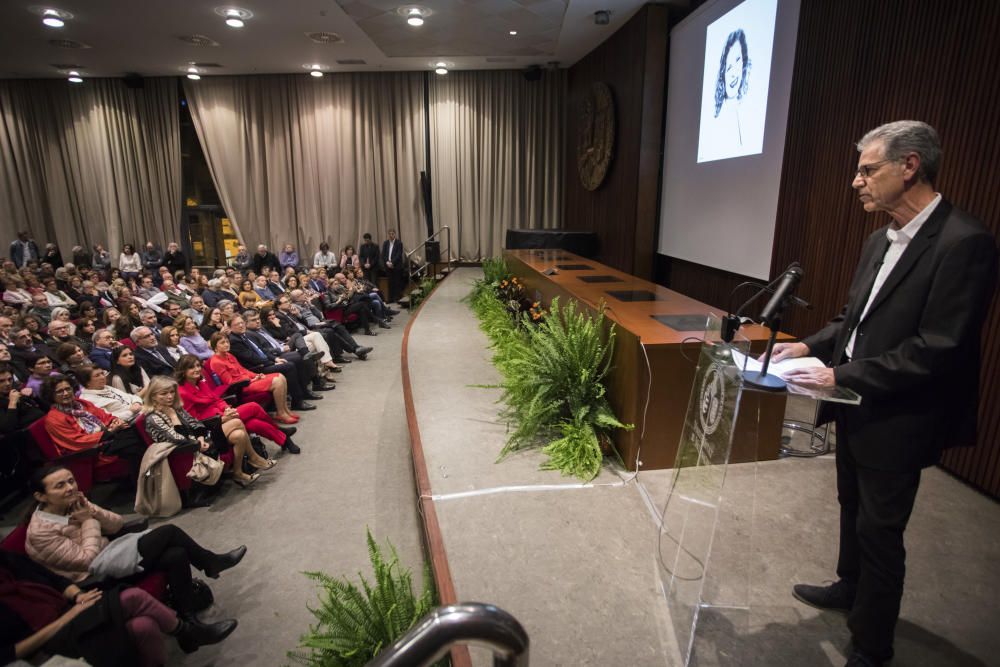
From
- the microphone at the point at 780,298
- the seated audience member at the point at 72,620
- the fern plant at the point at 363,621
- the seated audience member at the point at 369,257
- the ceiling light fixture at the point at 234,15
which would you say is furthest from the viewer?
the seated audience member at the point at 369,257

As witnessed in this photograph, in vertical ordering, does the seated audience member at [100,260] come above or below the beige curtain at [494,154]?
below

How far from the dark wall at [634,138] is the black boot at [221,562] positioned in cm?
582

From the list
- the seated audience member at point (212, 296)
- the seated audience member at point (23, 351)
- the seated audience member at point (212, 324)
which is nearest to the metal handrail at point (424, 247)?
the seated audience member at point (212, 296)

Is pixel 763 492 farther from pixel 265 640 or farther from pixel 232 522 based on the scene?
pixel 232 522

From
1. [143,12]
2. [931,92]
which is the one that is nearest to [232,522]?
[931,92]

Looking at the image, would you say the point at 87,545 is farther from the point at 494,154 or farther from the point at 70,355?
the point at 494,154

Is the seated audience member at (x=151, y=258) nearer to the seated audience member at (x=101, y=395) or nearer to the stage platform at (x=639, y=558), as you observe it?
the seated audience member at (x=101, y=395)

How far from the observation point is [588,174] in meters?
9.14

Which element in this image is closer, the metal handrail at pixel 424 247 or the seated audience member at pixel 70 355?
the seated audience member at pixel 70 355

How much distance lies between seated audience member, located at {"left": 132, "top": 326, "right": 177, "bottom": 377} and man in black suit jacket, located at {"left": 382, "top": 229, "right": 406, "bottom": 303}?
6167 mm

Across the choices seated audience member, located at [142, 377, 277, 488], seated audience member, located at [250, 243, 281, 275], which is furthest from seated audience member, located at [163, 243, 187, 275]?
seated audience member, located at [142, 377, 277, 488]

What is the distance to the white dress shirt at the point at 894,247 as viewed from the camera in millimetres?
1356

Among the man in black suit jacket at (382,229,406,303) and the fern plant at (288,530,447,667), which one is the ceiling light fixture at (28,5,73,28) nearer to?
the man in black suit jacket at (382,229,406,303)

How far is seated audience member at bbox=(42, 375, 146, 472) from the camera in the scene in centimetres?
322
